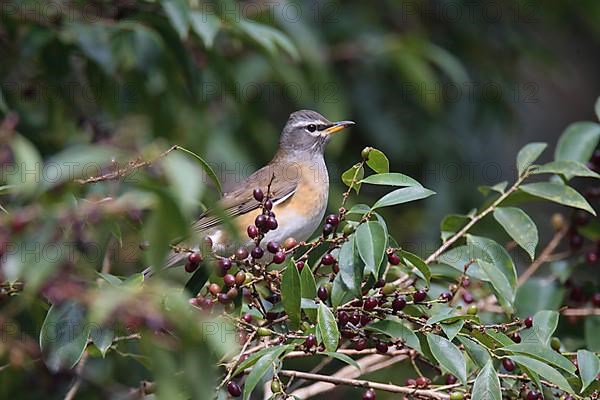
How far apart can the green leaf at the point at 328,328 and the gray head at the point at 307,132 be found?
2.46 m

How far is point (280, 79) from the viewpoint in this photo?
591 cm

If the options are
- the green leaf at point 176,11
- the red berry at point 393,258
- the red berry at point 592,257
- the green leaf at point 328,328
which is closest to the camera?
the green leaf at point 328,328

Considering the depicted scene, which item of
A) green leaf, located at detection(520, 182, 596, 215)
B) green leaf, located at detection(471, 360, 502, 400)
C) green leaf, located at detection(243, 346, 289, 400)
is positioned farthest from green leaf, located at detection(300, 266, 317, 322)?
green leaf, located at detection(520, 182, 596, 215)

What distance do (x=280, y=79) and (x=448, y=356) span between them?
3661 millimetres

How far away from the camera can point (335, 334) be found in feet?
8.09

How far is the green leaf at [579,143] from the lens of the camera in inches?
144

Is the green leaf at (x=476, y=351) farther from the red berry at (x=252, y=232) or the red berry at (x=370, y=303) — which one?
the red berry at (x=252, y=232)

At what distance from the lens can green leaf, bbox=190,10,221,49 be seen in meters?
3.68

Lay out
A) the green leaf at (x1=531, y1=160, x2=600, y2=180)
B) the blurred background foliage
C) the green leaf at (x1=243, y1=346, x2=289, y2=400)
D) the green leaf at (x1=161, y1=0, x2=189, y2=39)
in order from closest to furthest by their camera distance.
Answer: the green leaf at (x1=243, y1=346, x2=289, y2=400) → the green leaf at (x1=531, y1=160, x2=600, y2=180) → the green leaf at (x1=161, y1=0, x2=189, y2=39) → the blurred background foliage

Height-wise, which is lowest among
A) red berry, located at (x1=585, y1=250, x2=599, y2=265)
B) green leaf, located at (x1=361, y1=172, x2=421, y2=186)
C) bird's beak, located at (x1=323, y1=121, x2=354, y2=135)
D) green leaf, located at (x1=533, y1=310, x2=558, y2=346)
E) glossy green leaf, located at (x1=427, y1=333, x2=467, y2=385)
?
bird's beak, located at (x1=323, y1=121, x2=354, y2=135)

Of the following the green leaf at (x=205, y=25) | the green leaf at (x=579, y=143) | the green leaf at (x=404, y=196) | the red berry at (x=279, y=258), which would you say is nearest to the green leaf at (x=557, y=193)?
the green leaf at (x=579, y=143)

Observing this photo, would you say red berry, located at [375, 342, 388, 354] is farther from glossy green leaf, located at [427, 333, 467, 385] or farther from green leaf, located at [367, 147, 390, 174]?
green leaf, located at [367, 147, 390, 174]

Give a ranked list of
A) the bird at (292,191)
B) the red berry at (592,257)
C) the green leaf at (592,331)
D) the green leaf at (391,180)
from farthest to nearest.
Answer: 1. the bird at (292,191)
2. the red berry at (592,257)
3. the green leaf at (592,331)
4. the green leaf at (391,180)

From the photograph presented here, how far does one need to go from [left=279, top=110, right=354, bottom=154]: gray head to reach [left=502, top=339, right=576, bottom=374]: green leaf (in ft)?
8.16
